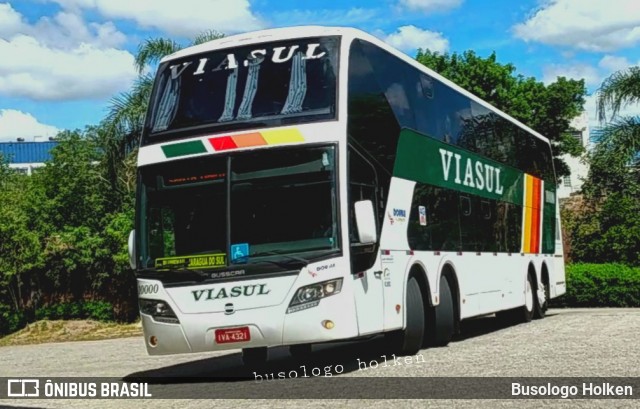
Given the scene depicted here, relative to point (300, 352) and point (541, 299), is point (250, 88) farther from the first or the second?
point (541, 299)

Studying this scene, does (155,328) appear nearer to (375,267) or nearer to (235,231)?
(235,231)

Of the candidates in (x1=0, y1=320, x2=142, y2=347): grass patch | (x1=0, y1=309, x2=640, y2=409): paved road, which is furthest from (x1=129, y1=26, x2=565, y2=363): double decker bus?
(x1=0, y1=320, x2=142, y2=347): grass patch

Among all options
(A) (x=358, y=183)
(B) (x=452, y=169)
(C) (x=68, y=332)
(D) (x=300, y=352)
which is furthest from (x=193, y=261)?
(C) (x=68, y=332)

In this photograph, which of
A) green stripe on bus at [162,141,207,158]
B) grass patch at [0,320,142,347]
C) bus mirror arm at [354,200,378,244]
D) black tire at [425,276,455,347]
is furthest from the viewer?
grass patch at [0,320,142,347]

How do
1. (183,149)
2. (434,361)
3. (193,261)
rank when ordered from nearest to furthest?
(193,261) → (183,149) → (434,361)

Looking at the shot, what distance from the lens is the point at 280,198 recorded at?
426 inches

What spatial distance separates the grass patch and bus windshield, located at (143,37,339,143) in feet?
47.8

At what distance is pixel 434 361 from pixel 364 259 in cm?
184

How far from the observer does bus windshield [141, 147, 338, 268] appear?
1072 cm

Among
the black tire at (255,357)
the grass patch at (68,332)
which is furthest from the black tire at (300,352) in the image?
the grass patch at (68,332)

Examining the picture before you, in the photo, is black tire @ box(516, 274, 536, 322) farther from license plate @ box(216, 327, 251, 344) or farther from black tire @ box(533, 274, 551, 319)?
license plate @ box(216, 327, 251, 344)

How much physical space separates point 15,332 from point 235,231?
17.3m

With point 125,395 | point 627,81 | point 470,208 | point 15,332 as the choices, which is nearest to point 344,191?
point 125,395

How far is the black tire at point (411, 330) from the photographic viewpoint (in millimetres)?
12445
